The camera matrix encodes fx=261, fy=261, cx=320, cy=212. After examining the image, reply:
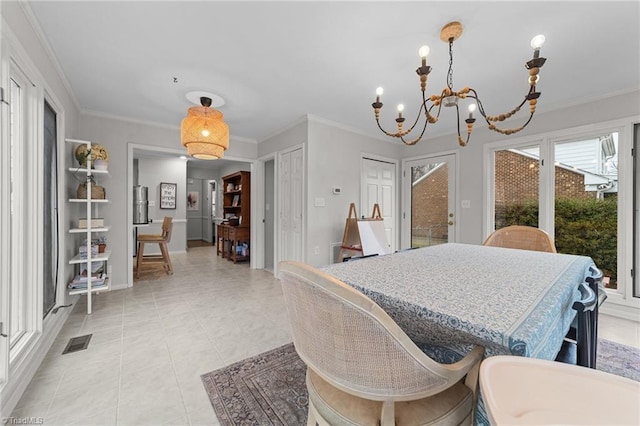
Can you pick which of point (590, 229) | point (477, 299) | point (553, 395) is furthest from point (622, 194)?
point (553, 395)

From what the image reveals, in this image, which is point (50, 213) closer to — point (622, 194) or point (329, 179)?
point (329, 179)

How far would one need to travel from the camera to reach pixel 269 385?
163 cm

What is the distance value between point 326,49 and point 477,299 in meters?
2.03

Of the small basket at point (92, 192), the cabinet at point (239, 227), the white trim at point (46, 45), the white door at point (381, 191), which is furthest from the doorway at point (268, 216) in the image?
the white trim at point (46, 45)

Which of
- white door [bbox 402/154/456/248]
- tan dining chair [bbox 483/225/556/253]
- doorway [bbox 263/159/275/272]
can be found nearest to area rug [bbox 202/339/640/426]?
tan dining chair [bbox 483/225/556/253]

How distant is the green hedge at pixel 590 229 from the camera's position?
287 cm

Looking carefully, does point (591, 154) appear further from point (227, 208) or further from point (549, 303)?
point (227, 208)

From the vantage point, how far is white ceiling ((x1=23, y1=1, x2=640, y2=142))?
1.68m

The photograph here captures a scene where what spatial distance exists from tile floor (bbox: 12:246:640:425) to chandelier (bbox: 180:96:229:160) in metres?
1.72

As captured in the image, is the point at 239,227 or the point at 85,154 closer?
the point at 85,154

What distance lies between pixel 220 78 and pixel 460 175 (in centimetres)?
354

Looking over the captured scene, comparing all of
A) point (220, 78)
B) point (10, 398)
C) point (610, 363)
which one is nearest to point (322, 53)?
point (220, 78)

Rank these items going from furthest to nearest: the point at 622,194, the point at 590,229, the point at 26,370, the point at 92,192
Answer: the point at 590,229
the point at 92,192
the point at 622,194
the point at 26,370

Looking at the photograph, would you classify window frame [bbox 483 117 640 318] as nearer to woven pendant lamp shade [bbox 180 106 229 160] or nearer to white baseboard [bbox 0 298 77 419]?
woven pendant lamp shade [bbox 180 106 229 160]
